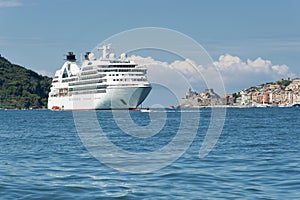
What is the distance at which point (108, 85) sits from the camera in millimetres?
130500

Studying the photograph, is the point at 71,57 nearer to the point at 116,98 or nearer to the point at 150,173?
the point at 116,98

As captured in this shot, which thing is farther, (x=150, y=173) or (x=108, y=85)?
(x=108, y=85)

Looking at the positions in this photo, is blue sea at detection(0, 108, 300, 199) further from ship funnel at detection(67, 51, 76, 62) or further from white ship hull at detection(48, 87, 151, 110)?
ship funnel at detection(67, 51, 76, 62)

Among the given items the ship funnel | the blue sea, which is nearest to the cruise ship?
the ship funnel

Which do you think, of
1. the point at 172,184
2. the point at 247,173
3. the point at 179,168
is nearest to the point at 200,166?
the point at 179,168

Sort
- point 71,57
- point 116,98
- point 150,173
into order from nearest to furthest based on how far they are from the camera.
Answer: point 150,173
point 116,98
point 71,57

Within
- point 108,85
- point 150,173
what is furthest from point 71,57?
point 150,173

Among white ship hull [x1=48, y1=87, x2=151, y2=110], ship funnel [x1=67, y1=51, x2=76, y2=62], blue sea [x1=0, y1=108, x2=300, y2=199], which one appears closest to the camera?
blue sea [x1=0, y1=108, x2=300, y2=199]

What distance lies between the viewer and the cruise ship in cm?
12812

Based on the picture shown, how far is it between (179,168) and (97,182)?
448 centimetres

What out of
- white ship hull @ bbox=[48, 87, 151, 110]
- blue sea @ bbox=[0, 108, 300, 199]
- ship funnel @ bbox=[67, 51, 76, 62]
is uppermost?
ship funnel @ bbox=[67, 51, 76, 62]

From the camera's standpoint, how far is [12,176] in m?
21.3

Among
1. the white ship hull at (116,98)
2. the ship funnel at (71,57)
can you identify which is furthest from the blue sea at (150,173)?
the ship funnel at (71,57)

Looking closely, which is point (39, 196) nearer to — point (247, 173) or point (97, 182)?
point (97, 182)
